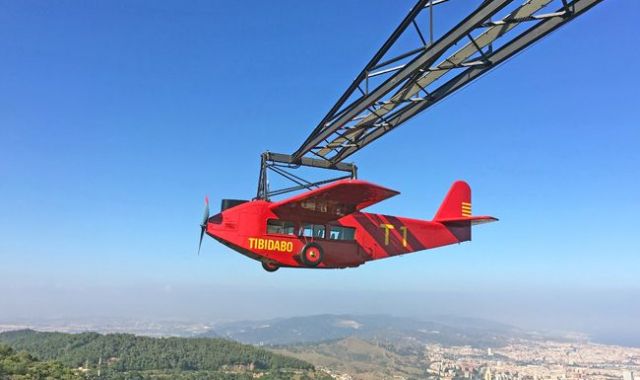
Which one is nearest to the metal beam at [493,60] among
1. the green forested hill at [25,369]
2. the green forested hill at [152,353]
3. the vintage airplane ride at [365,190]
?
the vintage airplane ride at [365,190]

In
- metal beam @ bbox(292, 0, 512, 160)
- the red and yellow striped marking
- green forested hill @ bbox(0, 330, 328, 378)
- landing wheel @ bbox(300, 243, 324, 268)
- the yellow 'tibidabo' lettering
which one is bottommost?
green forested hill @ bbox(0, 330, 328, 378)

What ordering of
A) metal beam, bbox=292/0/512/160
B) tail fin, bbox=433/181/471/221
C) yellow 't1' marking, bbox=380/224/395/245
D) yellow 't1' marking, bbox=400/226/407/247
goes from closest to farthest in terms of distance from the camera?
1. metal beam, bbox=292/0/512/160
2. yellow 't1' marking, bbox=380/224/395/245
3. yellow 't1' marking, bbox=400/226/407/247
4. tail fin, bbox=433/181/471/221

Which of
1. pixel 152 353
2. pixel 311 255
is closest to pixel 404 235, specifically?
pixel 311 255

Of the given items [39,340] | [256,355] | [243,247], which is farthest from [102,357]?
[243,247]

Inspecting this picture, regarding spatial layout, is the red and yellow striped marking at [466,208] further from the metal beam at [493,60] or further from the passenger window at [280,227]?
the passenger window at [280,227]

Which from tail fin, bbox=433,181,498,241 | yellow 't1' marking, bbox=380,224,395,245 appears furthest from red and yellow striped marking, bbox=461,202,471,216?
yellow 't1' marking, bbox=380,224,395,245

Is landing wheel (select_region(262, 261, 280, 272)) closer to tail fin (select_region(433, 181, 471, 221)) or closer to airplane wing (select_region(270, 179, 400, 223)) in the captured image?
airplane wing (select_region(270, 179, 400, 223))

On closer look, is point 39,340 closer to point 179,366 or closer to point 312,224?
point 179,366
